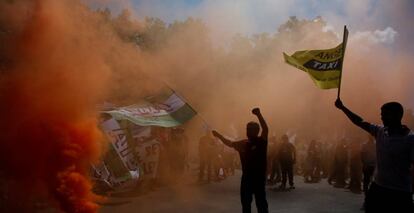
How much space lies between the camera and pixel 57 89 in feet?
24.3

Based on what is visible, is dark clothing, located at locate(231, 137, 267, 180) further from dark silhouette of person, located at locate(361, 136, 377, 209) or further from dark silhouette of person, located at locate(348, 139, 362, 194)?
dark silhouette of person, located at locate(348, 139, 362, 194)

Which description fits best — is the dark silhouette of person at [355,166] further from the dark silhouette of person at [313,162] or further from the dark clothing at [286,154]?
the dark silhouette of person at [313,162]

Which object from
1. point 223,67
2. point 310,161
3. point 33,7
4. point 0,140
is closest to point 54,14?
point 33,7

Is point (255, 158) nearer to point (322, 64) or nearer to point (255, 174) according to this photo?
point (255, 174)

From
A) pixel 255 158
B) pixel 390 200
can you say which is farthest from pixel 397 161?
pixel 255 158

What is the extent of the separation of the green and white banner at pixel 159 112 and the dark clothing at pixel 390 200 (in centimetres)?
501

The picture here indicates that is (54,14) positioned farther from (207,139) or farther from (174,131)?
(207,139)

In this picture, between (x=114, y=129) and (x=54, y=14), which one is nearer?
(x=54, y=14)

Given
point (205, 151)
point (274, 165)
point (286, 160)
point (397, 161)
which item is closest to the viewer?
point (397, 161)

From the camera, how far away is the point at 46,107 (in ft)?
23.6

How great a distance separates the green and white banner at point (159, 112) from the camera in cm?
931

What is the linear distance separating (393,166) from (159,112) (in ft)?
20.5

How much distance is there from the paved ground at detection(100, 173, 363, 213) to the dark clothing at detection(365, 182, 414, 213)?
16.5ft

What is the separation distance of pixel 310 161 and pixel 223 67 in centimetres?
670
